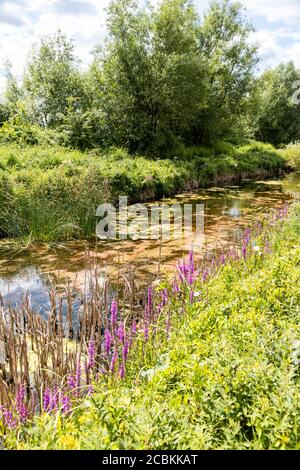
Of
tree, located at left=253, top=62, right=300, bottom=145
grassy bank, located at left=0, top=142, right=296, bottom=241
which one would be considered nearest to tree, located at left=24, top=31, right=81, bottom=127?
grassy bank, located at left=0, top=142, right=296, bottom=241

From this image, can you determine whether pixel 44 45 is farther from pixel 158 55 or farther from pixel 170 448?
pixel 170 448

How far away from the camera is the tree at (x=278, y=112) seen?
4081 centimetres

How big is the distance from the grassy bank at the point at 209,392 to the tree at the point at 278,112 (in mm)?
40521

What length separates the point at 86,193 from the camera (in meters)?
10.5

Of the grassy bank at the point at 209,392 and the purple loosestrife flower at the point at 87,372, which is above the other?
the grassy bank at the point at 209,392

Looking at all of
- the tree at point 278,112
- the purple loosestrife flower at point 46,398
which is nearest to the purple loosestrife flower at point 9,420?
the purple loosestrife flower at point 46,398

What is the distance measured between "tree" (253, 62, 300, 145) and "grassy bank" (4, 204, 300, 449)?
40521mm

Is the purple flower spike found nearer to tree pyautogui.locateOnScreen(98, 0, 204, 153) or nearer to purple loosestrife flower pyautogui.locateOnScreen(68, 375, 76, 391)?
purple loosestrife flower pyautogui.locateOnScreen(68, 375, 76, 391)

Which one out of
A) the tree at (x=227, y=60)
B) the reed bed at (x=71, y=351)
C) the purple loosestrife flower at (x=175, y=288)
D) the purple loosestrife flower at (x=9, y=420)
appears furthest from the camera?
the tree at (x=227, y=60)

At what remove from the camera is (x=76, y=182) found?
10812 millimetres

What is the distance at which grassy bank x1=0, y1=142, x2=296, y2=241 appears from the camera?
9.67m

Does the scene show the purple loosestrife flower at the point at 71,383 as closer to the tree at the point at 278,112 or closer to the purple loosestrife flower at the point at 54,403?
the purple loosestrife flower at the point at 54,403

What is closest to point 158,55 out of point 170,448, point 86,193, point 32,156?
point 32,156

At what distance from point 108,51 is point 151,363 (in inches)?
842
